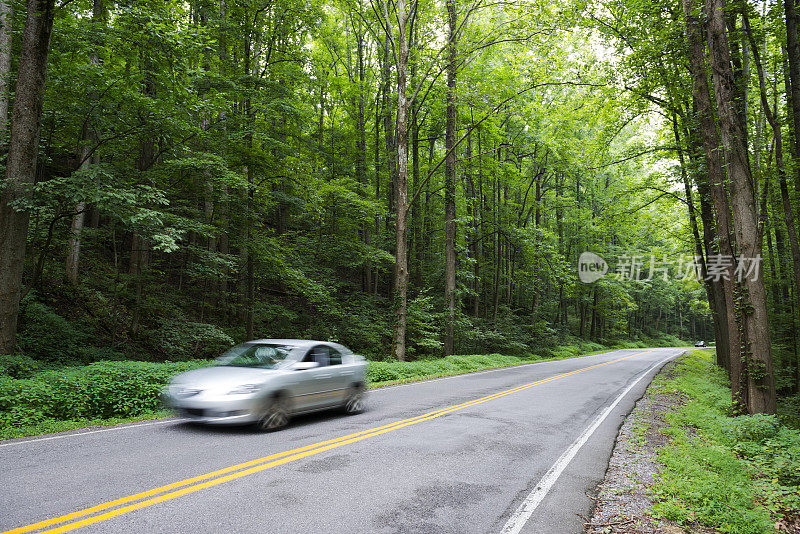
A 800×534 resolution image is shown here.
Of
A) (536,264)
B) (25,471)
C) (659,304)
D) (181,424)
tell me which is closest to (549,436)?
(181,424)

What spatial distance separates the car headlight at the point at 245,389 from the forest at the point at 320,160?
3.83 m

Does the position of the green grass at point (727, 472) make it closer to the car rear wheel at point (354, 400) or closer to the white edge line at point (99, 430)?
the car rear wheel at point (354, 400)

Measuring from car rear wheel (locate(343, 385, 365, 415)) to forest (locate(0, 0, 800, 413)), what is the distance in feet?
15.8

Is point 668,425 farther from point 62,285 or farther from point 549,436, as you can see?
point 62,285

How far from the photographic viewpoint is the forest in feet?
30.2

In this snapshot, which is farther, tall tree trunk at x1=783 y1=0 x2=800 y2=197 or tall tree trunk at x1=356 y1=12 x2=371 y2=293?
tall tree trunk at x1=356 y1=12 x2=371 y2=293

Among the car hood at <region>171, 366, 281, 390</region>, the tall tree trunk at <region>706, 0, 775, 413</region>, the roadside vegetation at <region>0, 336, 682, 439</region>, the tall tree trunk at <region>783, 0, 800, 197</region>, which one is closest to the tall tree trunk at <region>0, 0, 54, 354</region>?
the roadside vegetation at <region>0, 336, 682, 439</region>

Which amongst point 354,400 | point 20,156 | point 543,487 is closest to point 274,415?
point 354,400

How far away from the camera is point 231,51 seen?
16266 mm

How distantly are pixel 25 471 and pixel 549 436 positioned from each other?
743 cm

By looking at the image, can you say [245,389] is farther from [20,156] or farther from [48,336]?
[48,336]

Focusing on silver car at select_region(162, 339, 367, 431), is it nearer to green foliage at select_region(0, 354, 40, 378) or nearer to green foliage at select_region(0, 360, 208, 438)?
green foliage at select_region(0, 360, 208, 438)

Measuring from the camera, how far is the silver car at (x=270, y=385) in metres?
6.12

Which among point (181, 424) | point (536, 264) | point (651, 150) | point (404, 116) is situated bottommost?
point (181, 424)
